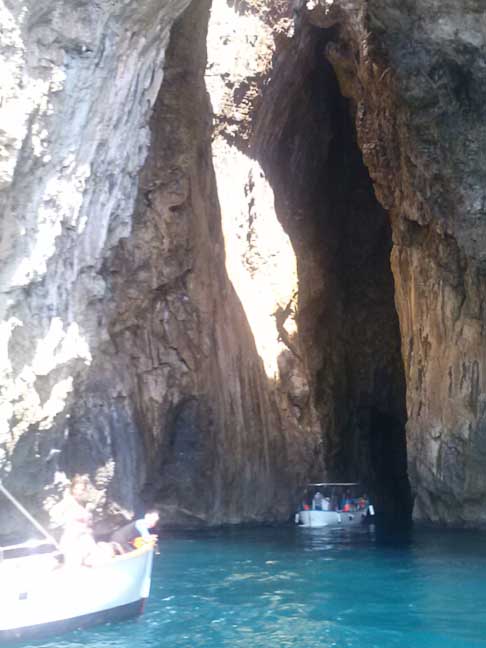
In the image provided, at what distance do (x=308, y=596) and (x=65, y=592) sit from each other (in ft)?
11.5

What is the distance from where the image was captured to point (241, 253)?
22.2 meters

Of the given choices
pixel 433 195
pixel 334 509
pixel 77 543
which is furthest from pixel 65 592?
pixel 433 195

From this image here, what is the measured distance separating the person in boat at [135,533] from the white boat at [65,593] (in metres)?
0.37

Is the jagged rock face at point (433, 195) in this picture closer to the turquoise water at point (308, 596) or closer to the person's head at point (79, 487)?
the turquoise water at point (308, 596)

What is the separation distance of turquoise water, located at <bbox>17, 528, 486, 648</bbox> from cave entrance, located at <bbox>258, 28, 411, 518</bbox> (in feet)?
20.6

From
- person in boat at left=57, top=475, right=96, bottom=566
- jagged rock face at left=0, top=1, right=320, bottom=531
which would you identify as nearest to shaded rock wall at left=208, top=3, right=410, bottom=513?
jagged rock face at left=0, top=1, right=320, bottom=531

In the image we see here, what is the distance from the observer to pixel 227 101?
2203cm

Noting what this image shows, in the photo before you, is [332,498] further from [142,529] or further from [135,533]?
[142,529]

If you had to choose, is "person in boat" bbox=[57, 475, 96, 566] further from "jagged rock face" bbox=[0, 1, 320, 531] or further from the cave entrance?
the cave entrance

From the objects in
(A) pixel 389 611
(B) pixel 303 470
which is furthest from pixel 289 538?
(A) pixel 389 611

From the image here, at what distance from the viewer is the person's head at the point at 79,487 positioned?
55.3ft

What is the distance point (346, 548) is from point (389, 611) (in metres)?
6.42

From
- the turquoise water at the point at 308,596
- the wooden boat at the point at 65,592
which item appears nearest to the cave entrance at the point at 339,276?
the turquoise water at the point at 308,596

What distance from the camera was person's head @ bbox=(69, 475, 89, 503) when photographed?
55.3 feet
